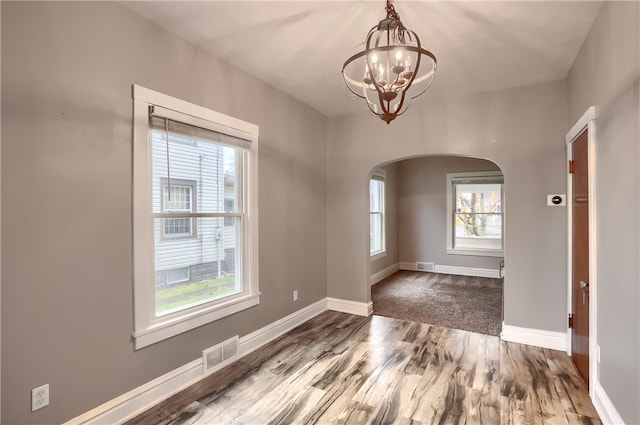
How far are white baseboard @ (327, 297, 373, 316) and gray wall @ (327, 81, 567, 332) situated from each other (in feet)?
5.39

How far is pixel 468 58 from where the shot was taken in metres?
2.85

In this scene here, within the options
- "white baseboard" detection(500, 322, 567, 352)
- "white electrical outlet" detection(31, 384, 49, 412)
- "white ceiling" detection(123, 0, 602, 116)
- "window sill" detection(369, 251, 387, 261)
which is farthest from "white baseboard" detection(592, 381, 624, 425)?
"window sill" detection(369, 251, 387, 261)

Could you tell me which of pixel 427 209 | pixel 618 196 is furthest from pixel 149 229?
pixel 427 209

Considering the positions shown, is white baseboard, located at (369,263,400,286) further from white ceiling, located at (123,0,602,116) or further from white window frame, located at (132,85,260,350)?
white ceiling, located at (123,0,602,116)

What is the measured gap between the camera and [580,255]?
2699mm

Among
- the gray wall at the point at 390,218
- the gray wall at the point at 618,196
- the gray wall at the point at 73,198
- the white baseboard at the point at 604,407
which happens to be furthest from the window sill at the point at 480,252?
the gray wall at the point at 73,198

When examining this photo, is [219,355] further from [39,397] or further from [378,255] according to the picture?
[378,255]

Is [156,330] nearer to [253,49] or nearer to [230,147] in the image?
[230,147]

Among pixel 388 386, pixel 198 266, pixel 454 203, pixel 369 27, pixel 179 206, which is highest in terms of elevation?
pixel 369 27

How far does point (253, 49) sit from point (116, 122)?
1.29 metres

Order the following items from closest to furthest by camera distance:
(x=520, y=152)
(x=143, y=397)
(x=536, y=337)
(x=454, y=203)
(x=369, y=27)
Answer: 1. (x=143, y=397)
2. (x=369, y=27)
3. (x=536, y=337)
4. (x=520, y=152)
5. (x=454, y=203)

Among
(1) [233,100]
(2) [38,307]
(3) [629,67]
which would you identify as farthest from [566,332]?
(2) [38,307]

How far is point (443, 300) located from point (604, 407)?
110 inches

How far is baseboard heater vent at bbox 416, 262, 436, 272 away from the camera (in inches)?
276
